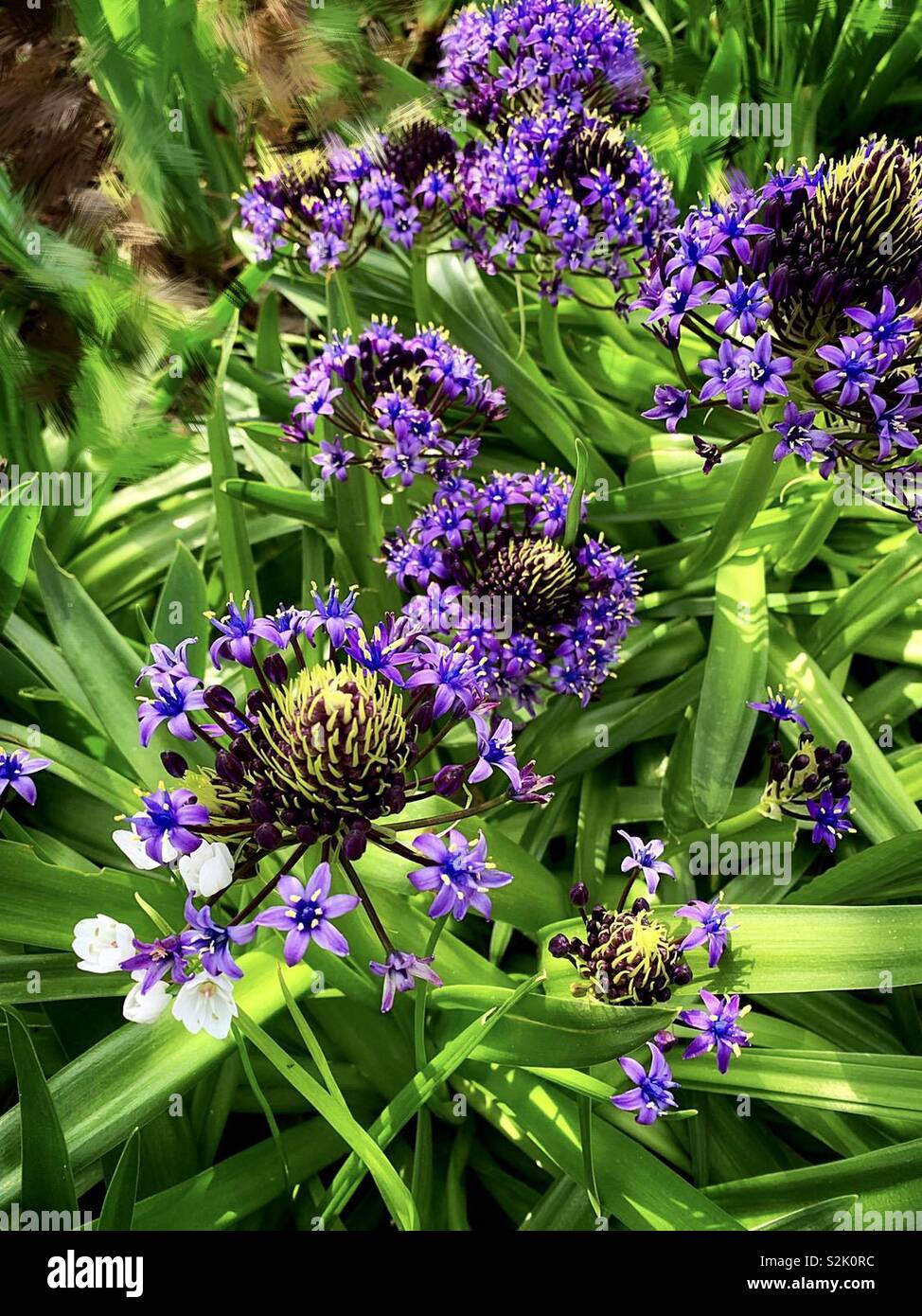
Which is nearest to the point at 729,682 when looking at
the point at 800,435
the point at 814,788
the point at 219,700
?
the point at 814,788

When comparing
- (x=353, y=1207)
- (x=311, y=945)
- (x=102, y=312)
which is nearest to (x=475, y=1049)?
(x=311, y=945)

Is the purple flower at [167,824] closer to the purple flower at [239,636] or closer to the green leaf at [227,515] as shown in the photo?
the purple flower at [239,636]

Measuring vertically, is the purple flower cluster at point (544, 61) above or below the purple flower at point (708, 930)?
above

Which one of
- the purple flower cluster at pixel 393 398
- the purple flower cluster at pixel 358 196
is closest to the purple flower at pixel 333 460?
the purple flower cluster at pixel 393 398

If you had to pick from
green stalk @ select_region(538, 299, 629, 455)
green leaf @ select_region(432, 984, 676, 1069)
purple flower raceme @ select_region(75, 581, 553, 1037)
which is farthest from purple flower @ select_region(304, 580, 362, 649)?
green stalk @ select_region(538, 299, 629, 455)

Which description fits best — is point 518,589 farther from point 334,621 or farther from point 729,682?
point 334,621
